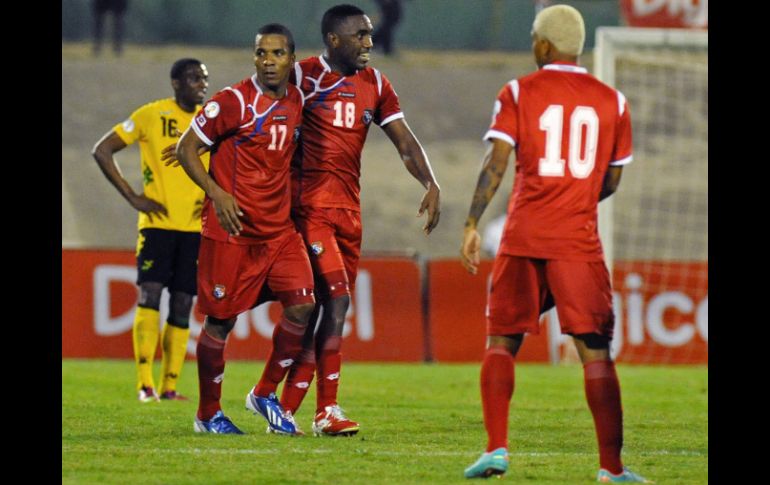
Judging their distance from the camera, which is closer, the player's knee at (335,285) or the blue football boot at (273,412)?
the blue football boot at (273,412)

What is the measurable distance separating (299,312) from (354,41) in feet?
5.26

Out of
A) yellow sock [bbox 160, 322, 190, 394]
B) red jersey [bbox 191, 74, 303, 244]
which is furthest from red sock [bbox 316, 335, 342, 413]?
yellow sock [bbox 160, 322, 190, 394]

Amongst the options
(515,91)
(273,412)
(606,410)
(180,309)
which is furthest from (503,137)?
(180,309)

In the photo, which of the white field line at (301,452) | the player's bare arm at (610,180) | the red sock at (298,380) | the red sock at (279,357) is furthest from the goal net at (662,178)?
the player's bare arm at (610,180)

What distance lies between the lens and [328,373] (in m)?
8.59

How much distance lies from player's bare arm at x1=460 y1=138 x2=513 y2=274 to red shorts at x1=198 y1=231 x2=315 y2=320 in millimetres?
2042

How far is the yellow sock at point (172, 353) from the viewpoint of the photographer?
11031 mm

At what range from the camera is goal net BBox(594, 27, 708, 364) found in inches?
661

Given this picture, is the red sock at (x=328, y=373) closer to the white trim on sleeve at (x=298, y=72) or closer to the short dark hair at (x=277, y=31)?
the white trim on sleeve at (x=298, y=72)

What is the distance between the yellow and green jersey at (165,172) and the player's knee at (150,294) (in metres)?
0.43

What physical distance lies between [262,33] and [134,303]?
809cm

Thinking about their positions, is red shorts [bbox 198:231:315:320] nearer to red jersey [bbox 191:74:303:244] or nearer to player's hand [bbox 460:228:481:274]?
red jersey [bbox 191:74:303:244]

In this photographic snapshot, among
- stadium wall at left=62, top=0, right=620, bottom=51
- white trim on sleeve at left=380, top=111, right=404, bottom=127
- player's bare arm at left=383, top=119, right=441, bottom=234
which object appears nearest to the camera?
player's bare arm at left=383, top=119, right=441, bottom=234
